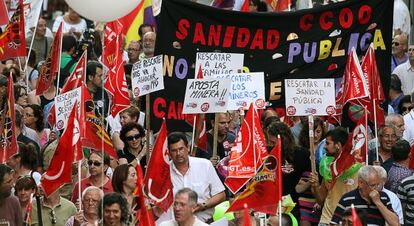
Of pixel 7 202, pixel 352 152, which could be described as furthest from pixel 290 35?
pixel 7 202

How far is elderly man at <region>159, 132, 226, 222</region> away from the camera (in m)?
19.2

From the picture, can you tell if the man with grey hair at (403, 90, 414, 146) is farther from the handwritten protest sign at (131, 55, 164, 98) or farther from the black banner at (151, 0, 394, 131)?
the handwritten protest sign at (131, 55, 164, 98)

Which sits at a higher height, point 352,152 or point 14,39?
point 14,39

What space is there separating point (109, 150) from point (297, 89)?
263 centimetres

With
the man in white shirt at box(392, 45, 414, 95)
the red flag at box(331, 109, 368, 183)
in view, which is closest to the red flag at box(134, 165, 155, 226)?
the red flag at box(331, 109, 368, 183)

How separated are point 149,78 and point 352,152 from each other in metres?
2.69

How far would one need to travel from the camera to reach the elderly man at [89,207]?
17.9 meters

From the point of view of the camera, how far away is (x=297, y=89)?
2111 cm

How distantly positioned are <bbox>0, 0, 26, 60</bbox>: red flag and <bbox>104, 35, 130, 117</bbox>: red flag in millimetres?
1272

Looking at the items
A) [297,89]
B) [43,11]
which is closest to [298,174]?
[297,89]

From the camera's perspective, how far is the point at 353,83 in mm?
21203

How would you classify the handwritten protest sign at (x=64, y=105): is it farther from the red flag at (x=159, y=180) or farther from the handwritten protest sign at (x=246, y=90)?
the handwritten protest sign at (x=246, y=90)

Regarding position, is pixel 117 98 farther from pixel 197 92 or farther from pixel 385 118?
pixel 385 118

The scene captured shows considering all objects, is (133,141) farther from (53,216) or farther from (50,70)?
(50,70)
